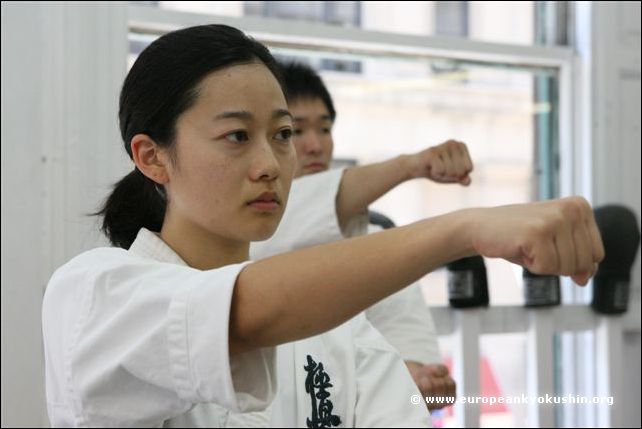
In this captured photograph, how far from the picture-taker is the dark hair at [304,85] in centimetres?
149

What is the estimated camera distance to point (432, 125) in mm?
1908

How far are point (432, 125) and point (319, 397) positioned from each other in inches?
45.4

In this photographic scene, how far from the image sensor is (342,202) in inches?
50.9

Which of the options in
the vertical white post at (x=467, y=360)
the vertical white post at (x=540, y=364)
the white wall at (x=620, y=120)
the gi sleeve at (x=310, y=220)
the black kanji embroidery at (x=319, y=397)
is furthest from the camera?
the white wall at (x=620, y=120)

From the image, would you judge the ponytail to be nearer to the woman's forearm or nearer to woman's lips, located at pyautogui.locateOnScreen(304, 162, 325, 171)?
the woman's forearm

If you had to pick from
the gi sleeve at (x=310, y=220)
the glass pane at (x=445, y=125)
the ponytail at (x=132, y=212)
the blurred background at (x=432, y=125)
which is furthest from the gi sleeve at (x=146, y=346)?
the glass pane at (x=445, y=125)

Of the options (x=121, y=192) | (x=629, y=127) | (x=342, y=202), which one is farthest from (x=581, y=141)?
(x=121, y=192)

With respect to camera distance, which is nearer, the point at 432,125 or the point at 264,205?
the point at 264,205

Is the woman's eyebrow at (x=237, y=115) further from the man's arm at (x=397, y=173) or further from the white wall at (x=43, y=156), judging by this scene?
the white wall at (x=43, y=156)

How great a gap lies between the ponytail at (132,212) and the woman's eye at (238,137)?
0.70ft

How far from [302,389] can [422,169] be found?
383 millimetres

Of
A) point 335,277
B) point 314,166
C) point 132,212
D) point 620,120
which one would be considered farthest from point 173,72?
point 620,120

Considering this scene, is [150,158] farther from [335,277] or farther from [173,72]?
[335,277]

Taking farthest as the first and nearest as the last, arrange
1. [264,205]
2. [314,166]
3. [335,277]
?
[314,166] → [264,205] → [335,277]
